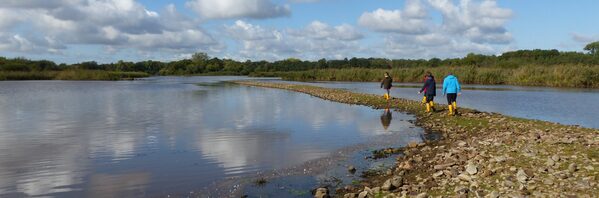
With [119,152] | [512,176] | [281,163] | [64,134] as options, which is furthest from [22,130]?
[512,176]

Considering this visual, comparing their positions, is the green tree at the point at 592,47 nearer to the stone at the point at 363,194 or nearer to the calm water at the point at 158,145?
the calm water at the point at 158,145

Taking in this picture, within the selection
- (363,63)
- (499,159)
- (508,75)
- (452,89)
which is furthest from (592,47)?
(499,159)

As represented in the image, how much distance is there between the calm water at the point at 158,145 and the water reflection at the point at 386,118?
0.05 meters

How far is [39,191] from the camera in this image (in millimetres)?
9781

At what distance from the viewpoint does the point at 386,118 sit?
78.2 ft

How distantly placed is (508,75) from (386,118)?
46.6m

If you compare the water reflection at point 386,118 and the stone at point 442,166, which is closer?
the stone at point 442,166

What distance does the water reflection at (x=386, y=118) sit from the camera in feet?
68.7

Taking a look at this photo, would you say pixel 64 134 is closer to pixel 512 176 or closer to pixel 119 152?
pixel 119 152

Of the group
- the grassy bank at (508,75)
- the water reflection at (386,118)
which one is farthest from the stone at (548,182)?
the grassy bank at (508,75)

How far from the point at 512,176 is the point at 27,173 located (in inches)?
430

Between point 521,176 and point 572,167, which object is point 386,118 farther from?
point 521,176

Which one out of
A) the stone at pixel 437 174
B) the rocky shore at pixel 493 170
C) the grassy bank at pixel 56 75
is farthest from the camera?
the grassy bank at pixel 56 75

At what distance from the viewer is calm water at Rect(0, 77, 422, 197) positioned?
10625mm
